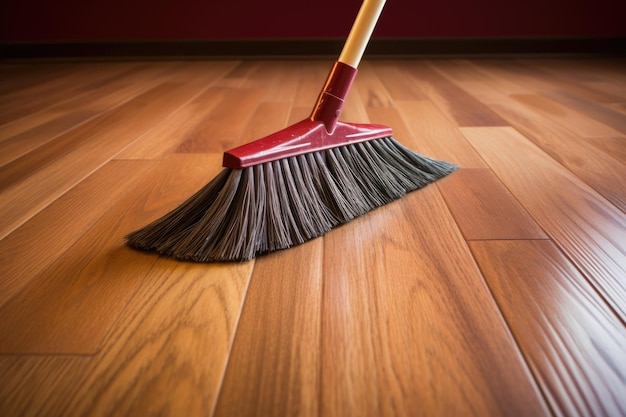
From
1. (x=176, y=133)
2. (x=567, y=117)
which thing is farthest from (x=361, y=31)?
(x=567, y=117)

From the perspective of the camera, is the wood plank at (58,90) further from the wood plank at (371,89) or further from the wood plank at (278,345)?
the wood plank at (278,345)

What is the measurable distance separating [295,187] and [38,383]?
455 millimetres

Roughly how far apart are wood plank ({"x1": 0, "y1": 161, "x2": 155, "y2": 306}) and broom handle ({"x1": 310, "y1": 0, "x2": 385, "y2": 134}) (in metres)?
0.41

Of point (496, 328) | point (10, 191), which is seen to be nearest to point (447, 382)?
point (496, 328)

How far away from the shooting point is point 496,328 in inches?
23.6

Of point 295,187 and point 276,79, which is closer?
point 295,187

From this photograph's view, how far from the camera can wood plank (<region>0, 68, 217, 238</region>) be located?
99 centimetres

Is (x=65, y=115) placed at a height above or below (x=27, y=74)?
below

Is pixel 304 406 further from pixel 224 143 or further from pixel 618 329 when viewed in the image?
pixel 224 143

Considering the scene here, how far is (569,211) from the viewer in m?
0.92

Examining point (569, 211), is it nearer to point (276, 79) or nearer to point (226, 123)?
point (226, 123)

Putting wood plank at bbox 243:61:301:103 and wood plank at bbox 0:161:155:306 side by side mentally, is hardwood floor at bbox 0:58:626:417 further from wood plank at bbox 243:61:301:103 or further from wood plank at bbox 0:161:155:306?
wood plank at bbox 243:61:301:103

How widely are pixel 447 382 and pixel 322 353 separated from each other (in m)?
0.13

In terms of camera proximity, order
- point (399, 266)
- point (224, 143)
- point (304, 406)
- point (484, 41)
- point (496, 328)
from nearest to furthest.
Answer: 1. point (304, 406)
2. point (496, 328)
3. point (399, 266)
4. point (224, 143)
5. point (484, 41)
